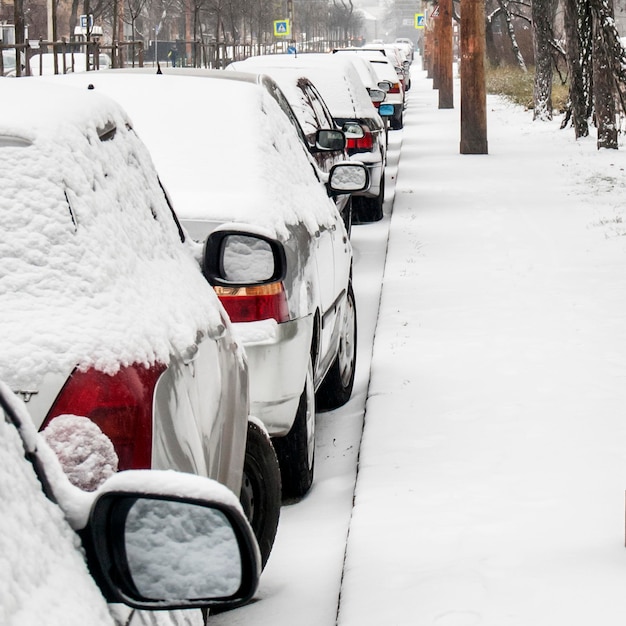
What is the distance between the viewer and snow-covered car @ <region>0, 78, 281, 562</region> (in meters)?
2.63

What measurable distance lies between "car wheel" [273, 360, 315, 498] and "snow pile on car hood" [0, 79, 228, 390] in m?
2.19

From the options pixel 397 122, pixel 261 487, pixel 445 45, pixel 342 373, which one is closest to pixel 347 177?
pixel 342 373

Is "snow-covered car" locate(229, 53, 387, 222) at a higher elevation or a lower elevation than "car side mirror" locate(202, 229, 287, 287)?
higher

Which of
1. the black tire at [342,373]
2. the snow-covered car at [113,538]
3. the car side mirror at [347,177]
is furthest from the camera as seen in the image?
the car side mirror at [347,177]

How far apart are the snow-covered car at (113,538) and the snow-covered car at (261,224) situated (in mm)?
2319

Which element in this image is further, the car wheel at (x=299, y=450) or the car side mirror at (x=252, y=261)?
the car wheel at (x=299, y=450)

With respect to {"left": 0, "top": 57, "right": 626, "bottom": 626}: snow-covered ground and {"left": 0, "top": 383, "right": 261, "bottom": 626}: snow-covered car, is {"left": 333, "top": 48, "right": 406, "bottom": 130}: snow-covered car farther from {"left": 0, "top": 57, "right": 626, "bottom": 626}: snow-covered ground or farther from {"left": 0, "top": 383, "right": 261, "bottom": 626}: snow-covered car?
{"left": 0, "top": 383, "right": 261, "bottom": 626}: snow-covered car

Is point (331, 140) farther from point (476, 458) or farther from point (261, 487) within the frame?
point (261, 487)

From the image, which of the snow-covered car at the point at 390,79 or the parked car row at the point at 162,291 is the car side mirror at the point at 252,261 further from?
the snow-covered car at the point at 390,79

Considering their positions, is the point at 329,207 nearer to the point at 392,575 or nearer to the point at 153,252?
the point at 392,575

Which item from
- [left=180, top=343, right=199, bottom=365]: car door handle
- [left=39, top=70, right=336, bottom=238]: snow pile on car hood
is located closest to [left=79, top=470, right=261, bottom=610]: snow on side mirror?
[left=180, top=343, right=199, bottom=365]: car door handle

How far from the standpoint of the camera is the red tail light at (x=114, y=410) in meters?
2.62

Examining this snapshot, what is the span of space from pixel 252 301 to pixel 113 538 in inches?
129

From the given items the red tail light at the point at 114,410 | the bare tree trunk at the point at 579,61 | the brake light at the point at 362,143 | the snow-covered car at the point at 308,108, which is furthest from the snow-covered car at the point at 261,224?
the bare tree trunk at the point at 579,61
